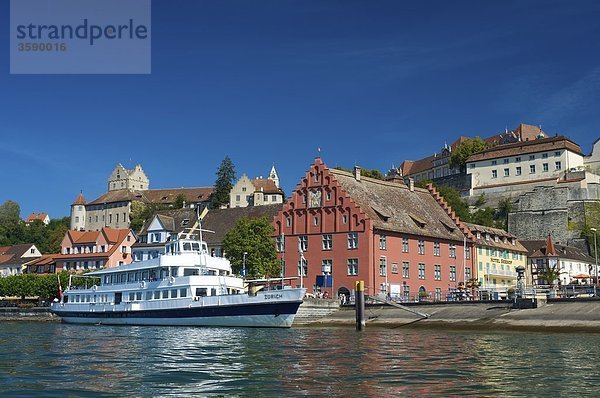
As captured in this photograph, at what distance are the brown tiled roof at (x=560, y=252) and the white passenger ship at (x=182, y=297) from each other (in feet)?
178

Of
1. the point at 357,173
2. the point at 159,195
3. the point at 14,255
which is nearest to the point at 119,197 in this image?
the point at 159,195

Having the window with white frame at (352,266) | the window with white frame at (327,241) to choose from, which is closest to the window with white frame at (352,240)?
the window with white frame at (352,266)

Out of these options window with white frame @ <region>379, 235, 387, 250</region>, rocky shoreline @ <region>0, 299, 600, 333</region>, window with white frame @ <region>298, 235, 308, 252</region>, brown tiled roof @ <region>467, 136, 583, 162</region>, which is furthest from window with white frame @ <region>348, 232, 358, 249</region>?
brown tiled roof @ <region>467, 136, 583, 162</region>

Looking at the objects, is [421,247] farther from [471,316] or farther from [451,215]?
[471,316]

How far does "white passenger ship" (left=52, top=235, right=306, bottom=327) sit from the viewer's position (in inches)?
2101

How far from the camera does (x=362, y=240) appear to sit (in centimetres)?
7019

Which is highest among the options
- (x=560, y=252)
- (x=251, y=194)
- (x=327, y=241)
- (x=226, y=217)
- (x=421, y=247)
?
(x=251, y=194)

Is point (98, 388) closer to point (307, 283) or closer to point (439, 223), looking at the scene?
point (307, 283)

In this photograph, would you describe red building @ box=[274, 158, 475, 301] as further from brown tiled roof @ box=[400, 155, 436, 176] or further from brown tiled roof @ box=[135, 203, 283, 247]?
brown tiled roof @ box=[400, 155, 436, 176]

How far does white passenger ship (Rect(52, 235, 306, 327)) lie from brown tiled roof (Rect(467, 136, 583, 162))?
282 ft

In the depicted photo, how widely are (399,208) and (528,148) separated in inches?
2556

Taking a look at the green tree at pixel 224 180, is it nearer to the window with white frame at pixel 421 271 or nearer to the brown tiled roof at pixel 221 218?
the brown tiled roof at pixel 221 218

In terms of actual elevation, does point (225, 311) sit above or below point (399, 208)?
below

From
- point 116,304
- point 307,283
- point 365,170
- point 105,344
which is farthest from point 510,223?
point 105,344
